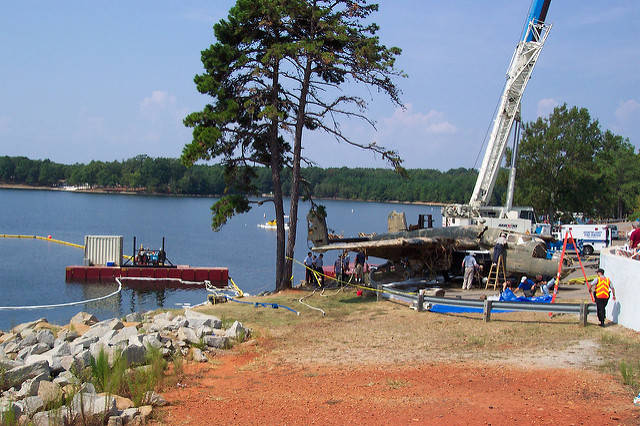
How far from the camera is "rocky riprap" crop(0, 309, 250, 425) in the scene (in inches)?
385

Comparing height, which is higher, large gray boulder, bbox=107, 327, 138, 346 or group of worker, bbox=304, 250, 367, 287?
group of worker, bbox=304, 250, 367, 287

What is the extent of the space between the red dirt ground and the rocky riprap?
1.06m

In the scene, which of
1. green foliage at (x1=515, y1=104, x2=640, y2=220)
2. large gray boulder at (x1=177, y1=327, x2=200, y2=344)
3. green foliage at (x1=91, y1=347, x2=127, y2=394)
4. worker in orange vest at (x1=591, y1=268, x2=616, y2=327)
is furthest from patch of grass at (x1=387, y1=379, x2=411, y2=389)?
green foliage at (x1=515, y1=104, x2=640, y2=220)

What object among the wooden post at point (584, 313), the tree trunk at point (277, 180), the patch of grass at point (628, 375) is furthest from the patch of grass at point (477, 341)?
the tree trunk at point (277, 180)

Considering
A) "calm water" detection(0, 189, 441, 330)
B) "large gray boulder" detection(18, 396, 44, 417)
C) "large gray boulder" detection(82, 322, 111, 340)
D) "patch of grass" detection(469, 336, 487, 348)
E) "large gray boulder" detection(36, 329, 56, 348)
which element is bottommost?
"calm water" detection(0, 189, 441, 330)

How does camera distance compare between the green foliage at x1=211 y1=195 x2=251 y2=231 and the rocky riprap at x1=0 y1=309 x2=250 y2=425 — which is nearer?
the rocky riprap at x1=0 y1=309 x2=250 y2=425

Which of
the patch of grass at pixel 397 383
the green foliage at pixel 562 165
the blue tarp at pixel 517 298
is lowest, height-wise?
the patch of grass at pixel 397 383

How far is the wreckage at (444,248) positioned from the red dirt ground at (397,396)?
9.07 m

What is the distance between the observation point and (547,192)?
175 feet

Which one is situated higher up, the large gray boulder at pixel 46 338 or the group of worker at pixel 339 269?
the group of worker at pixel 339 269

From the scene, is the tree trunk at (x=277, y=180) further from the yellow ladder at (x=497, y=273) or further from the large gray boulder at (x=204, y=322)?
the yellow ladder at (x=497, y=273)

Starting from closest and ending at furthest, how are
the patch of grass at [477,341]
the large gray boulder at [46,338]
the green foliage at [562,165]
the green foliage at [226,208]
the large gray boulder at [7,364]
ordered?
the large gray boulder at [7,364] < the patch of grass at [477,341] < the large gray boulder at [46,338] < the green foliage at [226,208] < the green foliage at [562,165]

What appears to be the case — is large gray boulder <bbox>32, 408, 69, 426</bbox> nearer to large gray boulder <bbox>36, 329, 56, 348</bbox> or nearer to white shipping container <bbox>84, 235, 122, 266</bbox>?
large gray boulder <bbox>36, 329, 56, 348</bbox>

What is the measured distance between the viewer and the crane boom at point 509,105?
102 feet
